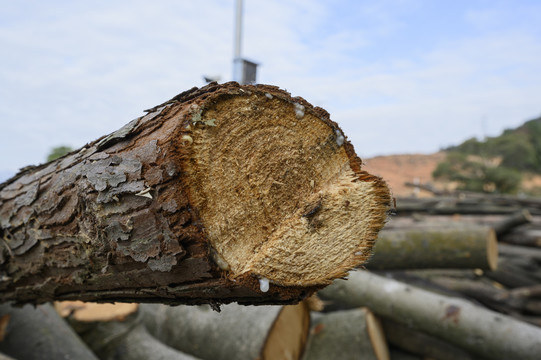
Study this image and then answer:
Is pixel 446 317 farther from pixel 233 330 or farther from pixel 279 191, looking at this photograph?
pixel 279 191

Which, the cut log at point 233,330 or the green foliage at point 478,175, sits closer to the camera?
the cut log at point 233,330

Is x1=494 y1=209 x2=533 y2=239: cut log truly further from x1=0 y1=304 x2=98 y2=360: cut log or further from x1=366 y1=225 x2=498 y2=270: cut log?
x1=0 y1=304 x2=98 y2=360: cut log

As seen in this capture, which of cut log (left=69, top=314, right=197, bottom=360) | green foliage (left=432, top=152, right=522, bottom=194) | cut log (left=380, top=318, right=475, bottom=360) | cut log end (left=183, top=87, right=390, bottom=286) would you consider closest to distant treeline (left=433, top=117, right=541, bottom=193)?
green foliage (left=432, top=152, right=522, bottom=194)

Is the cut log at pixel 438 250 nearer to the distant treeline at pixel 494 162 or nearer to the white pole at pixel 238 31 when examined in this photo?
the white pole at pixel 238 31

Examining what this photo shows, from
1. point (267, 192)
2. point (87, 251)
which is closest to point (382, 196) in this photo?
point (267, 192)

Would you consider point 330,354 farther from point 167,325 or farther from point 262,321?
point 167,325

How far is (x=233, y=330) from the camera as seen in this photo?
2943mm

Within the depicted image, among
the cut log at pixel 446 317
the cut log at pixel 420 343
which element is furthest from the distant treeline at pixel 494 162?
the cut log at pixel 446 317

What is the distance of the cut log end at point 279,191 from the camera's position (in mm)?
1188

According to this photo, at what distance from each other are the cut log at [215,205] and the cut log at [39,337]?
1.28m

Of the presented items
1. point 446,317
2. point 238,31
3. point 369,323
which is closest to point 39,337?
point 369,323

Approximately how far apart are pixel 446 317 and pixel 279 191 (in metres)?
2.62

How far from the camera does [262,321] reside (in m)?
2.87

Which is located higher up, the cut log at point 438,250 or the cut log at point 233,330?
the cut log at point 438,250
